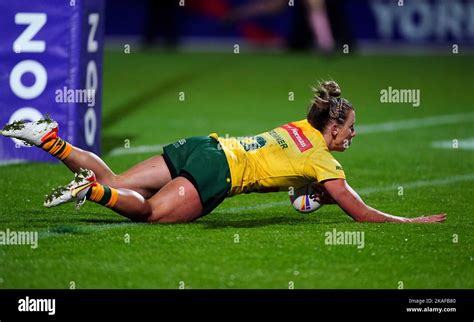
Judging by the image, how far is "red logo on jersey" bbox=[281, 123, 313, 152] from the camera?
7.88 metres

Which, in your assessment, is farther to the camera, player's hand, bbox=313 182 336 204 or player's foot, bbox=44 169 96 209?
player's hand, bbox=313 182 336 204

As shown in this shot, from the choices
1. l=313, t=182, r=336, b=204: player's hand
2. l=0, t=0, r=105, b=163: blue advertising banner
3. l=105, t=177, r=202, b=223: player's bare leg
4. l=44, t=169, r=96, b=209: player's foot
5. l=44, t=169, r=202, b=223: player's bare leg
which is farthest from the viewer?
l=0, t=0, r=105, b=163: blue advertising banner

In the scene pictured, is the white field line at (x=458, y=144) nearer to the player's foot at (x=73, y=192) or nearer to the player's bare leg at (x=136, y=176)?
the player's bare leg at (x=136, y=176)

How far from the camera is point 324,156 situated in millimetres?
7805

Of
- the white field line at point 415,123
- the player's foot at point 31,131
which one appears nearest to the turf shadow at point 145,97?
the white field line at point 415,123

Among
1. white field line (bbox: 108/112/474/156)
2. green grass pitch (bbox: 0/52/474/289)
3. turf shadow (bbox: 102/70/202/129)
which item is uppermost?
turf shadow (bbox: 102/70/202/129)

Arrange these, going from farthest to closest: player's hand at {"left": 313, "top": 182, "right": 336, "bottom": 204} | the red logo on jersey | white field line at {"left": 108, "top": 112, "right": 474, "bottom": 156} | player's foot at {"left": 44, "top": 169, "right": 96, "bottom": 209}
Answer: white field line at {"left": 108, "top": 112, "right": 474, "bottom": 156} < player's hand at {"left": 313, "top": 182, "right": 336, "bottom": 204} < the red logo on jersey < player's foot at {"left": 44, "top": 169, "right": 96, "bottom": 209}

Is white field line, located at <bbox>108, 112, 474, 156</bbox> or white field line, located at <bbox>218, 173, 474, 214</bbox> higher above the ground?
white field line, located at <bbox>108, 112, 474, 156</bbox>

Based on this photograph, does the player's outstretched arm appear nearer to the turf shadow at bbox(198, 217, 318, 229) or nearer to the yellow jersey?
the yellow jersey

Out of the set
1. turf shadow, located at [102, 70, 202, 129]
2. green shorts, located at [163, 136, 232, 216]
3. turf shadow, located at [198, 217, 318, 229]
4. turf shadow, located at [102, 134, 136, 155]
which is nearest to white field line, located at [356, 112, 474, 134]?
turf shadow, located at [102, 134, 136, 155]

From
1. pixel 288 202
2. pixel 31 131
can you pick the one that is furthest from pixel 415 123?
pixel 31 131

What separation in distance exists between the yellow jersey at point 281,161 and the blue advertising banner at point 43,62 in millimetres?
2933

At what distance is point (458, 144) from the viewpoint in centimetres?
1286
